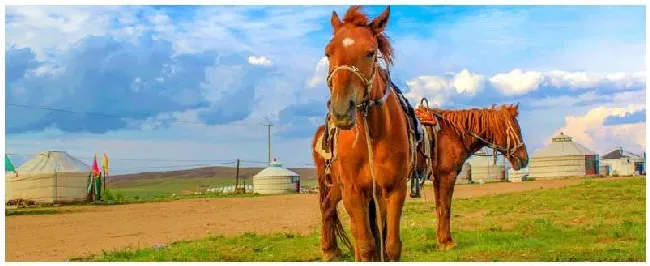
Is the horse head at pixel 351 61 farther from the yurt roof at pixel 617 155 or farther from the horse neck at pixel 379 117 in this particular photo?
the yurt roof at pixel 617 155

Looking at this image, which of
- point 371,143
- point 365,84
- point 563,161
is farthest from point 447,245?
point 563,161

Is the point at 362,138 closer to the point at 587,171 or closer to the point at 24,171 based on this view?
the point at 24,171

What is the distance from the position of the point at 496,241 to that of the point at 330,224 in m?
2.58

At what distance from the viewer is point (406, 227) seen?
11.6 meters

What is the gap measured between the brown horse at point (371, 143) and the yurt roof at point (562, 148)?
121 feet

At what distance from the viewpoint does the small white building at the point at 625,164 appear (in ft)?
136

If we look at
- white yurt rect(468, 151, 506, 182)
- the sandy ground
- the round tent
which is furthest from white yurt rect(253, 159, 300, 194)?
the sandy ground

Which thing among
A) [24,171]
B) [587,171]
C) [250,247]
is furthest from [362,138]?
[587,171]

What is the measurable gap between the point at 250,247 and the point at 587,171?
33.8m

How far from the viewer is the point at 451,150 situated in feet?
28.4

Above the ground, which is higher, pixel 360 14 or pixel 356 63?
pixel 360 14

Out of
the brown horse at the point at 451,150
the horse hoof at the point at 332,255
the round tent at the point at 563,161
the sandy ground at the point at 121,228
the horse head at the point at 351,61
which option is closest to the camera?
the horse head at the point at 351,61

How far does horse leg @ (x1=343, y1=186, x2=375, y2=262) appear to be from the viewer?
4840 millimetres

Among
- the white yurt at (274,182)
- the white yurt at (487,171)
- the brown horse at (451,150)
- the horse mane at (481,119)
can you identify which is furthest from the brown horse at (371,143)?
the white yurt at (487,171)
